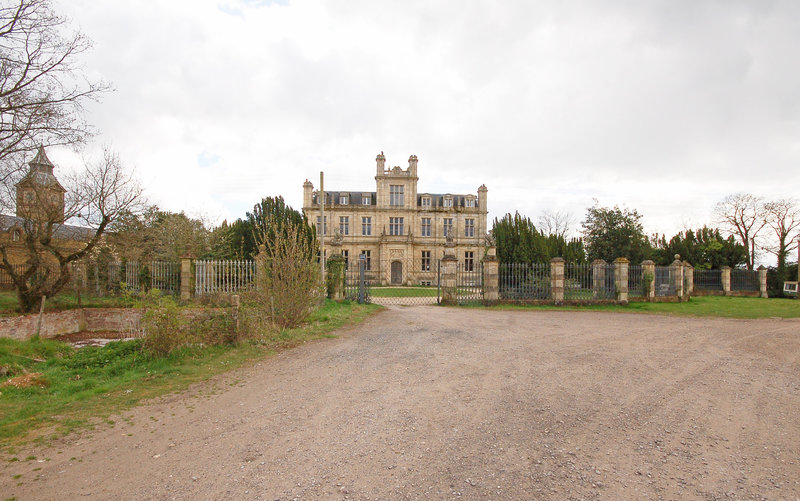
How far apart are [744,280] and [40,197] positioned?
41.2m

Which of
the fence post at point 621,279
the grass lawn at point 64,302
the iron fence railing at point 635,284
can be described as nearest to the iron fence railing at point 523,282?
the fence post at point 621,279

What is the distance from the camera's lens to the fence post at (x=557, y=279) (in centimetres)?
1852

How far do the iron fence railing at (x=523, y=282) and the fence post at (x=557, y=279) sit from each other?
564 mm

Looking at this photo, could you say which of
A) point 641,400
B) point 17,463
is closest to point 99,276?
point 17,463

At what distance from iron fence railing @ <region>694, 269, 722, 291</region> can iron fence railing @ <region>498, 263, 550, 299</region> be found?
1799cm

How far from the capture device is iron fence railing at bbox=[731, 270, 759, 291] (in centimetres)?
3056

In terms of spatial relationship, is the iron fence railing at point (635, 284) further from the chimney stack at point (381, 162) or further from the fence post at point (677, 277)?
the chimney stack at point (381, 162)

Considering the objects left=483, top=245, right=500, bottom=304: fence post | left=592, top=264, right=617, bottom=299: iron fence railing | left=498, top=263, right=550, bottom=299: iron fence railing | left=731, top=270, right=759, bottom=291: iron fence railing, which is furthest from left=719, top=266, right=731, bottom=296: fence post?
left=483, top=245, right=500, bottom=304: fence post

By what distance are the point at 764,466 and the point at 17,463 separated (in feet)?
21.9

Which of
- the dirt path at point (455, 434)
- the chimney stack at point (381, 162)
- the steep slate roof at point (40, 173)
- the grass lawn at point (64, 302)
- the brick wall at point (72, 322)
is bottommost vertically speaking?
the brick wall at point (72, 322)

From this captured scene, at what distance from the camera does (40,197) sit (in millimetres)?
14320

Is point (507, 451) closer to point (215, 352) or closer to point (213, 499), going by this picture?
point (213, 499)

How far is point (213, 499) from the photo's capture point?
316 cm

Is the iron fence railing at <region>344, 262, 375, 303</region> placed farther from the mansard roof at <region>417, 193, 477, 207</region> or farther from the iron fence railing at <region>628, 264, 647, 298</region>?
the mansard roof at <region>417, 193, 477, 207</region>
